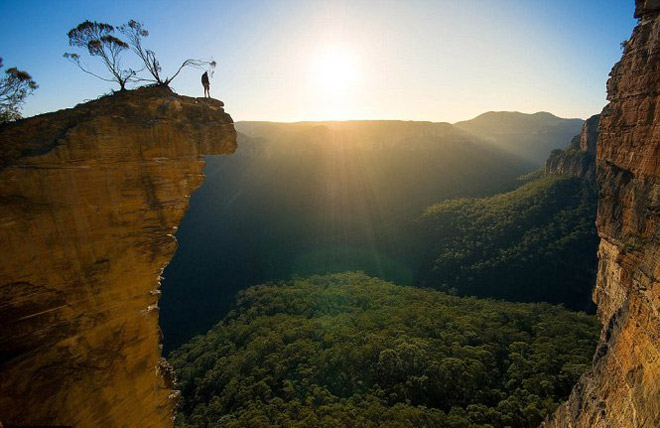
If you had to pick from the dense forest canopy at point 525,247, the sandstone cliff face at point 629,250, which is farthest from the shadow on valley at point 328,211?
the sandstone cliff face at point 629,250

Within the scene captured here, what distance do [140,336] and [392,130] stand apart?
11106 cm

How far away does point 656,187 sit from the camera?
11891 millimetres

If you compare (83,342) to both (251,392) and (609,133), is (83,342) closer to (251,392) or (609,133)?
(609,133)

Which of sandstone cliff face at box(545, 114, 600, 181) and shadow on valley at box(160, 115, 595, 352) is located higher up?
sandstone cliff face at box(545, 114, 600, 181)

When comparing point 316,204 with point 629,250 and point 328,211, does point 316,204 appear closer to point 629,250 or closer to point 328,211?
point 328,211

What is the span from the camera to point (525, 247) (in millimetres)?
55969

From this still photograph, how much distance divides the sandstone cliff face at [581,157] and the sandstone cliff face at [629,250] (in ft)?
179

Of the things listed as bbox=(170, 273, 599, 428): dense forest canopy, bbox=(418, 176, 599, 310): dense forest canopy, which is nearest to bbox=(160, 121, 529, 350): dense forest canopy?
bbox=(418, 176, 599, 310): dense forest canopy

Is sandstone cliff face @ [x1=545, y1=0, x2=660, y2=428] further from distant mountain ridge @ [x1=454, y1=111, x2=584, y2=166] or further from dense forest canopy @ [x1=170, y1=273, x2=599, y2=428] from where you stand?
distant mountain ridge @ [x1=454, y1=111, x2=584, y2=166]

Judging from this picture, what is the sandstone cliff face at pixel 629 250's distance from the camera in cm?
862

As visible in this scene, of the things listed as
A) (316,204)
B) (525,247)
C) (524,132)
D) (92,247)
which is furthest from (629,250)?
(524,132)

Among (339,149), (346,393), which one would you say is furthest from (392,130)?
(346,393)

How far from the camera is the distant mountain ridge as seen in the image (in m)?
168

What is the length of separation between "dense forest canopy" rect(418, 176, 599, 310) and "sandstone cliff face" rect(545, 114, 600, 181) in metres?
2.35
